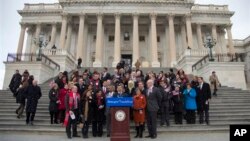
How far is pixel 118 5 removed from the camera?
3797 centimetres

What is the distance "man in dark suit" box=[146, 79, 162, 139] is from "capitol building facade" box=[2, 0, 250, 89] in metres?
21.6

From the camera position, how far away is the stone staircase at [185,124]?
1078cm

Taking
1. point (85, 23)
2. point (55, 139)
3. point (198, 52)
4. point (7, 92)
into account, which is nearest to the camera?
point (55, 139)

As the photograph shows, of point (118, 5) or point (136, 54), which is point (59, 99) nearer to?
point (136, 54)

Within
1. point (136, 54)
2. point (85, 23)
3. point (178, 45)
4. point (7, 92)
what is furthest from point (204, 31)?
point (7, 92)

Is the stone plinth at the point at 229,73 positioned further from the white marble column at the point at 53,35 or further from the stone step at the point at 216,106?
the white marble column at the point at 53,35

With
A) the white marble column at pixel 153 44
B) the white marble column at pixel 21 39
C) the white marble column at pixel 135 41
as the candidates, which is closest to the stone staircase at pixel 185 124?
the white marble column at pixel 153 44

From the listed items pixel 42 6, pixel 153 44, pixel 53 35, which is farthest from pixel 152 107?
pixel 42 6

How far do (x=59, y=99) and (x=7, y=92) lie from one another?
24.8 feet

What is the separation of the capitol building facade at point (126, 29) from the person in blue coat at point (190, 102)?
19.8 meters

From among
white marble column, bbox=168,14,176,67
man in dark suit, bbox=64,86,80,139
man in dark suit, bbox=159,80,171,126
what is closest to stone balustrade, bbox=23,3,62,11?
white marble column, bbox=168,14,176,67

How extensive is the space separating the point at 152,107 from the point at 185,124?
232cm

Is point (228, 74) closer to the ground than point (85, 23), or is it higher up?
closer to the ground

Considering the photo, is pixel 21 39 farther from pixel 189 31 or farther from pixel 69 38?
pixel 189 31
